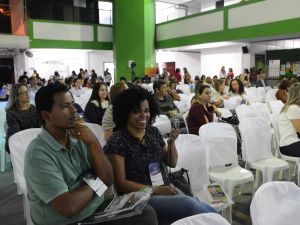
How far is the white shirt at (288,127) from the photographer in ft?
11.5

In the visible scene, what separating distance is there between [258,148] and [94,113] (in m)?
2.11

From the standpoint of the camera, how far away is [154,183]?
213cm

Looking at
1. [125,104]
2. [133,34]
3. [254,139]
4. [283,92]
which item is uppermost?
[133,34]

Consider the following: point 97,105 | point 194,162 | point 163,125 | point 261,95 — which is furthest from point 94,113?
point 261,95

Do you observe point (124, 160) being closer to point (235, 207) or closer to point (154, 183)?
point (154, 183)

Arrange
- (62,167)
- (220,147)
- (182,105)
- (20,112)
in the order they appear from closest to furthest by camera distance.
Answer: (62,167), (220,147), (20,112), (182,105)

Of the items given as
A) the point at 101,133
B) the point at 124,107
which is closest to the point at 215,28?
the point at 101,133

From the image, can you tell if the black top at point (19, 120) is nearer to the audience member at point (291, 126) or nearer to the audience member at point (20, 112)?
the audience member at point (20, 112)

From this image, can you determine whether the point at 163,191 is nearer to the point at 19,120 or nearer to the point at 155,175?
the point at 155,175

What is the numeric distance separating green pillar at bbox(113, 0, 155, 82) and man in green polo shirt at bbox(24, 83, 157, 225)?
12351 millimetres

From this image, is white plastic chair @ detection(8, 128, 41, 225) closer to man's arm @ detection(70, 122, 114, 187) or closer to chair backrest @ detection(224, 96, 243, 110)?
man's arm @ detection(70, 122, 114, 187)

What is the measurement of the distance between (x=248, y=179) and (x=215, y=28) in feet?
30.7

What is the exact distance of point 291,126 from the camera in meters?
3.56

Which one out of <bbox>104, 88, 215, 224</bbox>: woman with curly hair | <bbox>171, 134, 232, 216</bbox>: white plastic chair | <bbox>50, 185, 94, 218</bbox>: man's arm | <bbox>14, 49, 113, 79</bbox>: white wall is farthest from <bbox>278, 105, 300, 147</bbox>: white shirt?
<bbox>14, 49, 113, 79</bbox>: white wall
